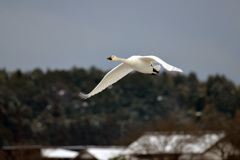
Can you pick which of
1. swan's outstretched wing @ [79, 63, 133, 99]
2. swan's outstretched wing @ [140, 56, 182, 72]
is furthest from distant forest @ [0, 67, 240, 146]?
swan's outstretched wing @ [140, 56, 182, 72]

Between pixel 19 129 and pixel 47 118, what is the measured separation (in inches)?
578

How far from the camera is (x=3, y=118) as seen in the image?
2616 inches

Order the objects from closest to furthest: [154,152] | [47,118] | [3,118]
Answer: [154,152]
[3,118]
[47,118]

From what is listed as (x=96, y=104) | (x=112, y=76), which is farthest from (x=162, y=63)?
(x=96, y=104)

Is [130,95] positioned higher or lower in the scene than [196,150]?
higher

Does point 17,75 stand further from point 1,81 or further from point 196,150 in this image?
point 196,150

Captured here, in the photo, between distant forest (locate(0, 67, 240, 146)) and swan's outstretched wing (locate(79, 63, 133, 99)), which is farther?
distant forest (locate(0, 67, 240, 146))

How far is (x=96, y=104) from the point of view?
9194 cm

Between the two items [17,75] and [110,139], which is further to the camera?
[17,75]

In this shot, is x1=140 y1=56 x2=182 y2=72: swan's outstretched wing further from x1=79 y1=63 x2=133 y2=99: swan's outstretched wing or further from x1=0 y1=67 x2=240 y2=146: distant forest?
x1=0 y1=67 x2=240 y2=146: distant forest

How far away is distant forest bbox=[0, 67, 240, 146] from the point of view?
74.9m

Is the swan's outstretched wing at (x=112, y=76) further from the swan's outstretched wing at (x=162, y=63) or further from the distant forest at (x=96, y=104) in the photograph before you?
the distant forest at (x=96, y=104)

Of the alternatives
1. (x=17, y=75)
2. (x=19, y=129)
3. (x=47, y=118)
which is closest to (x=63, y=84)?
(x=17, y=75)

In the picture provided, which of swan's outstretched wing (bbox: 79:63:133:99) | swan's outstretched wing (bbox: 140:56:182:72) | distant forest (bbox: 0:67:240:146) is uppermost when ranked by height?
distant forest (bbox: 0:67:240:146)
